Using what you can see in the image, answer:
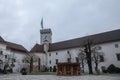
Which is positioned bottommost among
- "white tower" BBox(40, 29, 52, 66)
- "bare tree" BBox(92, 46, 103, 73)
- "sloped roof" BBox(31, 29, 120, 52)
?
"bare tree" BBox(92, 46, 103, 73)

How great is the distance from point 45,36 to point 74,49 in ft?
68.0

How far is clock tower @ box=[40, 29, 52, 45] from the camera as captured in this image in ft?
253

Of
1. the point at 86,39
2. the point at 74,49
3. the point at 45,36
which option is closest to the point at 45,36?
the point at 45,36

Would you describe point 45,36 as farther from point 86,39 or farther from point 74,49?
point 86,39

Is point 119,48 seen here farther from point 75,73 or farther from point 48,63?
point 48,63

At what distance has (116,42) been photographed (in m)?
51.6

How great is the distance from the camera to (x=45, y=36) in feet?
258

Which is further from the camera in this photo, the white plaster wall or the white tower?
the white tower

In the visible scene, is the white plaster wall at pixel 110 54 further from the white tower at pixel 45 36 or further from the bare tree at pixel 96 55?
the white tower at pixel 45 36

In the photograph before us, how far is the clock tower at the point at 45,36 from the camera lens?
253 feet

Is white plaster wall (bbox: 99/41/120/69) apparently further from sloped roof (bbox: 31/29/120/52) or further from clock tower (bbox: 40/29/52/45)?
clock tower (bbox: 40/29/52/45)

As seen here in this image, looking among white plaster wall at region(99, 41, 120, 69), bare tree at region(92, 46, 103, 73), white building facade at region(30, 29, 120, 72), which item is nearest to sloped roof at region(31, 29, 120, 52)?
white building facade at region(30, 29, 120, 72)

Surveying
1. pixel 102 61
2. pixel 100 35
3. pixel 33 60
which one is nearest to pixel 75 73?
pixel 102 61

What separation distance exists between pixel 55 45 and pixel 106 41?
24943 mm
